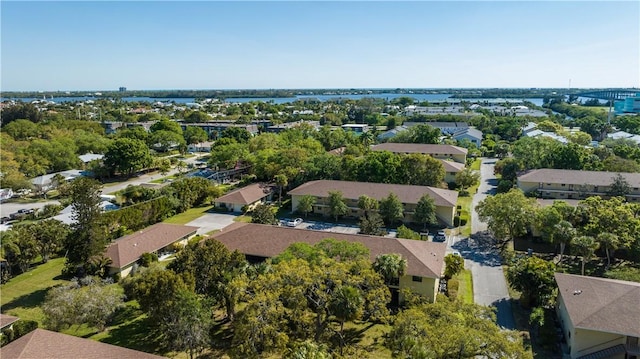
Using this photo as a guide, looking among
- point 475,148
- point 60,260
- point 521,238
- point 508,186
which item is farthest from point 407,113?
point 60,260

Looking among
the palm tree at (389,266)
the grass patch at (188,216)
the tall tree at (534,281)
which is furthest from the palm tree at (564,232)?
the grass patch at (188,216)

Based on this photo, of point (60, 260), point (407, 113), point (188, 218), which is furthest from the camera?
point (407, 113)

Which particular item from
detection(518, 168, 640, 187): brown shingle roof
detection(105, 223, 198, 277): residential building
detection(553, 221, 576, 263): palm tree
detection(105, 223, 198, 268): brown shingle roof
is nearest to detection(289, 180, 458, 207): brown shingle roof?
detection(553, 221, 576, 263): palm tree

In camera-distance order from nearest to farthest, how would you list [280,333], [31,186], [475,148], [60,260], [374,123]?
[280,333] → [60,260] → [31,186] → [475,148] → [374,123]

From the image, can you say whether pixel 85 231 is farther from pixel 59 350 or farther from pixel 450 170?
pixel 450 170

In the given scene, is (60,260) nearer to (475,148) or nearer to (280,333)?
(280,333)

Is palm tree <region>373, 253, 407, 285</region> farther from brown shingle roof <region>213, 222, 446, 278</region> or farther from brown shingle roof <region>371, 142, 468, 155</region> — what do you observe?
brown shingle roof <region>371, 142, 468, 155</region>

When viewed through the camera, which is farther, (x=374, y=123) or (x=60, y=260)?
(x=374, y=123)
